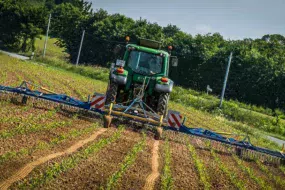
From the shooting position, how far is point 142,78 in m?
10.5

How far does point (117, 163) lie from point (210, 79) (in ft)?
95.5

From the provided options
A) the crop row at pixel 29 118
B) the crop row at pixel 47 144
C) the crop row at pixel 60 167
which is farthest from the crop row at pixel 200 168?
the crop row at pixel 29 118

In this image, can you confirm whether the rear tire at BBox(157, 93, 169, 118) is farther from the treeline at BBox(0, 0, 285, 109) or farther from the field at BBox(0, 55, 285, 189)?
the treeline at BBox(0, 0, 285, 109)

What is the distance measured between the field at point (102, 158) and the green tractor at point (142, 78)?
3.36 ft

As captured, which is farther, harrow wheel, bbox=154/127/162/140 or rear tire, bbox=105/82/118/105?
rear tire, bbox=105/82/118/105

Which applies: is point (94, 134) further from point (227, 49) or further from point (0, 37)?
point (0, 37)

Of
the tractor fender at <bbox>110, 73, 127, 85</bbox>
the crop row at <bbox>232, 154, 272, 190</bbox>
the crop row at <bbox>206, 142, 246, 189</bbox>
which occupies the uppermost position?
the tractor fender at <bbox>110, 73, 127, 85</bbox>

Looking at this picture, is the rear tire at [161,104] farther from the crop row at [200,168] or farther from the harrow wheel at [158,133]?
the crop row at [200,168]

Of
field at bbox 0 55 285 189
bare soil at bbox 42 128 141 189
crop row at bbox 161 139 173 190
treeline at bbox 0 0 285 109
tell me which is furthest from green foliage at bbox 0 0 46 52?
bare soil at bbox 42 128 141 189

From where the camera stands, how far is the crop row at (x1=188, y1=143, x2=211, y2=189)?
6.32m

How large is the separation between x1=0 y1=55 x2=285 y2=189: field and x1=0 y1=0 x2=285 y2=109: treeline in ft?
73.1

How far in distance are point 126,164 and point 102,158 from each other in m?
0.44

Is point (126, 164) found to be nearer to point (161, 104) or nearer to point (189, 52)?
point (161, 104)

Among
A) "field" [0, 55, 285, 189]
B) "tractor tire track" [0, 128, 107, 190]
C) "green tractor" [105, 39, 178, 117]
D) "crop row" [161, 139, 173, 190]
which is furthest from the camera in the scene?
"green tractor" [105, 39, 178, 117]
